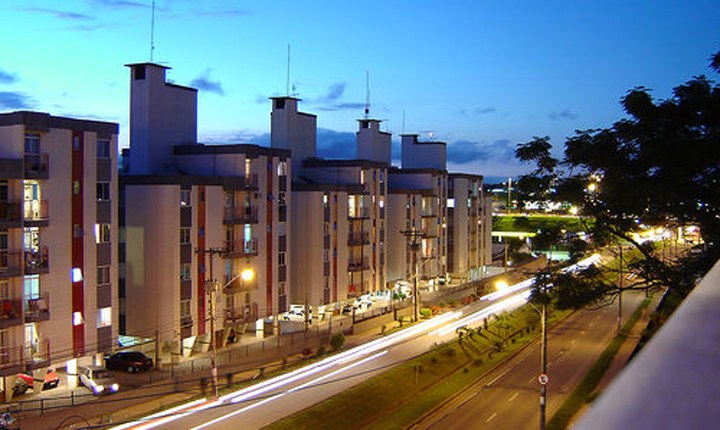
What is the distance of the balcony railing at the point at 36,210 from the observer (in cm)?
3167

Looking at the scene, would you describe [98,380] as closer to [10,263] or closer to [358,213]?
[10,263]

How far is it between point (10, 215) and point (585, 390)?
26109 mm

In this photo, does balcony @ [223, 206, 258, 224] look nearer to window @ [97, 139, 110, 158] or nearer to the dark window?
the dark window

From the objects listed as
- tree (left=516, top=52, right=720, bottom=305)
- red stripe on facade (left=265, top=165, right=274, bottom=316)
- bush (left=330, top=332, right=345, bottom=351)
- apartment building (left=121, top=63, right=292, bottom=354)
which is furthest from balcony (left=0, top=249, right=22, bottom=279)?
tree (left=516, top=52, right=720, bottom=305)

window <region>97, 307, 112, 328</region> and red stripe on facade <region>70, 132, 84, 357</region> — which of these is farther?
window <region>97, 307, 112, 328</region>

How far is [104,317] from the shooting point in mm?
35312

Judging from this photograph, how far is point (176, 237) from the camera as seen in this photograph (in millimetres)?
40000

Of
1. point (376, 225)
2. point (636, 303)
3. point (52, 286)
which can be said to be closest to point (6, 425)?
point (52, 286)

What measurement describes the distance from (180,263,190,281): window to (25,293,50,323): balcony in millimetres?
9015

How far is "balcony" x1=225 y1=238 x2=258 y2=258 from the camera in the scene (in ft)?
147

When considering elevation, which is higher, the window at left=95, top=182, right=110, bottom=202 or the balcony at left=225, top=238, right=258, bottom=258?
the window at left=95, top=182, right=110, bottom=202

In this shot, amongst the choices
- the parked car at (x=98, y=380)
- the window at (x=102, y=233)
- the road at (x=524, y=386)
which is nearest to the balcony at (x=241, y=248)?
the window at (x=102, y=233)

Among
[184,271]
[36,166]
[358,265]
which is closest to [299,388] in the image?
[184,271]

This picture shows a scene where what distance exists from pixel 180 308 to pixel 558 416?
2092 cm
